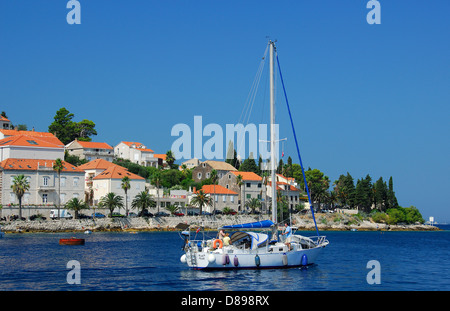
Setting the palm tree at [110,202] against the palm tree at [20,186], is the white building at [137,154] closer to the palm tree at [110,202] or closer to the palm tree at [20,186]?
the palm tree at [110,202]

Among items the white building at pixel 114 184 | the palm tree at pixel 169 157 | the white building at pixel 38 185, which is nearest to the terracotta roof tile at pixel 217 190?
the white building at pixel 114 184

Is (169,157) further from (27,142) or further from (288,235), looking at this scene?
(288,235)

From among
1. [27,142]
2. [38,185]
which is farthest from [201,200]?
[27,142]

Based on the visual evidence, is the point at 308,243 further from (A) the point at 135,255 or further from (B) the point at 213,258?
(A) the point at 135,255

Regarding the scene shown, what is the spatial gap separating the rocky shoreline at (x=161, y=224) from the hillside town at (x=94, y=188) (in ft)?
9.73

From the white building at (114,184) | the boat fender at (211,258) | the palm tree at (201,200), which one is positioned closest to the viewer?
the boat fender at (211,258)

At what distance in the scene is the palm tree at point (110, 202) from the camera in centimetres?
10731

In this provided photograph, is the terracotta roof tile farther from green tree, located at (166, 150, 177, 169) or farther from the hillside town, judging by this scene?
green tree, located at (166, 150, 177, 169)

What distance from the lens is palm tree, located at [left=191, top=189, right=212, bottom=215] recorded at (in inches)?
4700

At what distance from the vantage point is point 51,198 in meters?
106

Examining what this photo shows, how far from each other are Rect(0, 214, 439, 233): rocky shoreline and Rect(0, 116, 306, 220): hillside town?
2.96m

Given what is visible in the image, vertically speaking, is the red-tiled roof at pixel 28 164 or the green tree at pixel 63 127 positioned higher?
the green tree at pixel 63 127
